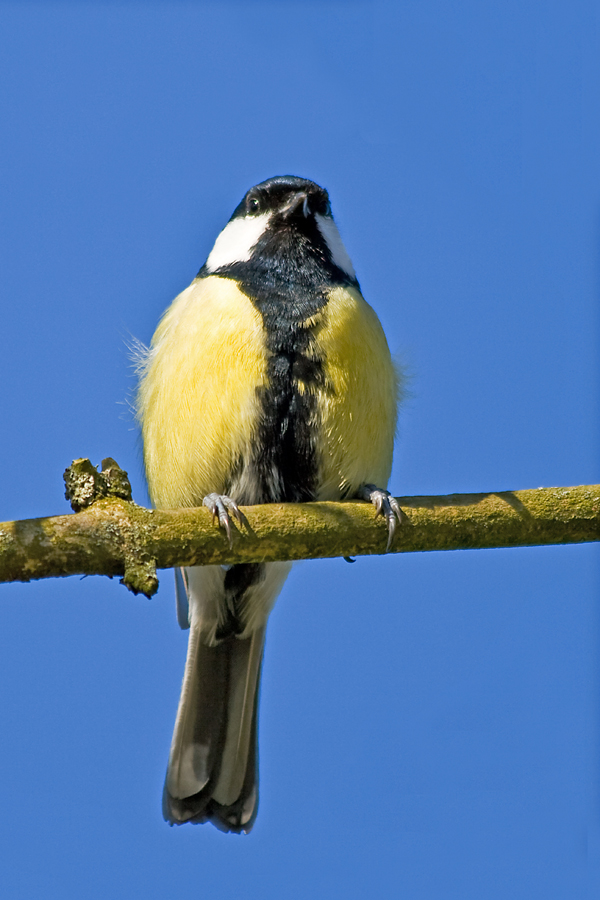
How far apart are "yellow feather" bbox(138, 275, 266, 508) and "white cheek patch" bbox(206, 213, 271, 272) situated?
0.57 ft

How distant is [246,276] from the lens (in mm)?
3998

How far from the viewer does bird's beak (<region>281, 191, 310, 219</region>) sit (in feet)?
13.7

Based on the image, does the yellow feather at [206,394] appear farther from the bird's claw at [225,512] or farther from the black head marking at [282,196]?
the bird's claw at [225,512]

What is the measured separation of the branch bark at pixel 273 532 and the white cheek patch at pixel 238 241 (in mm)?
1473

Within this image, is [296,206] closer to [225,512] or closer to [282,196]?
[282,196]

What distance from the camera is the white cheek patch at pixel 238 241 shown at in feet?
13.8

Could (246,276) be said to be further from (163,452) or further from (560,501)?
(560,501)

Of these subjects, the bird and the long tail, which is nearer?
the bird

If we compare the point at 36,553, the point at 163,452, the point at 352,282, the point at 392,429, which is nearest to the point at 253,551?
the point at 36,553

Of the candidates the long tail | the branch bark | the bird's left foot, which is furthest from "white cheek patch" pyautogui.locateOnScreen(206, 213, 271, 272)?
the long tail

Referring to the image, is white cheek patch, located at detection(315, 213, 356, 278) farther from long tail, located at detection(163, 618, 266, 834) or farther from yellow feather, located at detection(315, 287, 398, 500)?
long tail, located at detection(163, 618, 266, 834)

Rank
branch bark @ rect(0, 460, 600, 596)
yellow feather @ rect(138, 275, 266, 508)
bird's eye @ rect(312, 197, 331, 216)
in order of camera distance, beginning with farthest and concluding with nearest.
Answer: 1. bird's eye @ rect(312, 197, 331, 216)
2. yellow feather @ rect(138, 275, 266, 508)
3. branch bark @ rect(0, 460, 600, 596)

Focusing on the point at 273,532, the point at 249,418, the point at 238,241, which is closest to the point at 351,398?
the point at 249,418

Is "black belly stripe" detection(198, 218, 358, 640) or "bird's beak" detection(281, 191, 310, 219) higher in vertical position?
"bird's beak" detection(281, 191, 310, 219)
